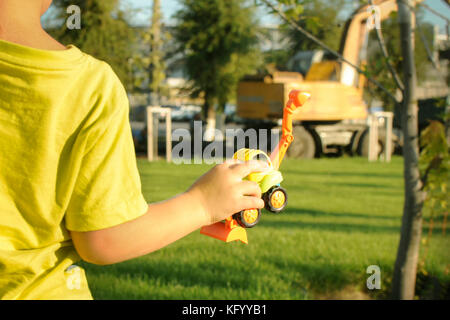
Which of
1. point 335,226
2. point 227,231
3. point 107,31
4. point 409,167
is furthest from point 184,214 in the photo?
point 107,31

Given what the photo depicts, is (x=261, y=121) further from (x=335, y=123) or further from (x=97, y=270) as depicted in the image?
(x=97, y=270)

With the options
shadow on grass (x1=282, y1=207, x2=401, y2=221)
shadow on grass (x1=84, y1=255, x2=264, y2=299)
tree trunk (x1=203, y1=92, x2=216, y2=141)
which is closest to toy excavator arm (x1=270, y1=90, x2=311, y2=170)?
shadow on grass (x1=84, y1=255, x2=264, y2=299)

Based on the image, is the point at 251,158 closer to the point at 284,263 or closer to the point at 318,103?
the point at 284,263

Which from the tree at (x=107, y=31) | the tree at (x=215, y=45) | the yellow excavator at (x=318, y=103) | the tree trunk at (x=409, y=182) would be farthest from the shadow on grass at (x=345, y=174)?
the tree at (x=215, y=45)

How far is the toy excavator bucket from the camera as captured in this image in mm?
833

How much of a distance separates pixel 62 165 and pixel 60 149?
24 millimetres

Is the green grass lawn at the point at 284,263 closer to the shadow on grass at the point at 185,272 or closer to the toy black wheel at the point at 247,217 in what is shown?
the shadow on grass at the point at 185,272

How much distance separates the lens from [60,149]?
29.8 inches

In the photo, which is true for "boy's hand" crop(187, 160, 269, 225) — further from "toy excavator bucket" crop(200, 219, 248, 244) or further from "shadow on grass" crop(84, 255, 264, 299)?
"shadow on grass" crop(84, 255, 264, 299)

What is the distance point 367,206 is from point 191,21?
12.5m

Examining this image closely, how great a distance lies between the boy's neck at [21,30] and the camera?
767 mm

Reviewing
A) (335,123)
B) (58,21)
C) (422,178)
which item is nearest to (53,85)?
(422,178)

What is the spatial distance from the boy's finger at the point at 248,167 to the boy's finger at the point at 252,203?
0.12ft

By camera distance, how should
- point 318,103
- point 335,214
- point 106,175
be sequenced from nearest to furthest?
point 106,175 < point 335,214 < point 318,103
